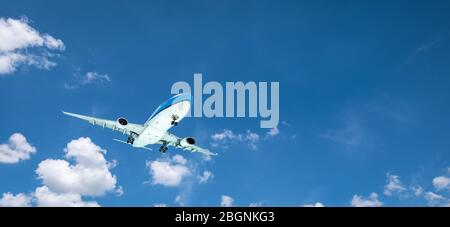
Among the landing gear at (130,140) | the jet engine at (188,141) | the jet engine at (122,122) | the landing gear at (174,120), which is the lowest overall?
the landing gear at (174,120)

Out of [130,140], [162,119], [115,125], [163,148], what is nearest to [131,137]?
[130,140]

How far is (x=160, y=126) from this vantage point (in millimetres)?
65188

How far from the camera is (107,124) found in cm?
7388

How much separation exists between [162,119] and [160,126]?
262cm

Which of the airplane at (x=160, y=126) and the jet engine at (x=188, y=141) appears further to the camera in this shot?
the jet engine at (x=188, y=141)

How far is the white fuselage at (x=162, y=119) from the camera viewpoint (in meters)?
60.8

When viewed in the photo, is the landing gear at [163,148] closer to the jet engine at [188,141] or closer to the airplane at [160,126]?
the airplane at [160,126]

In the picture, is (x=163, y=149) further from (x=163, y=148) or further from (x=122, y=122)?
(x=122, y=122)

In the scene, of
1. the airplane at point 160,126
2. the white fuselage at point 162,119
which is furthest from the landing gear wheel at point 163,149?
the white fuselage at point 162,119

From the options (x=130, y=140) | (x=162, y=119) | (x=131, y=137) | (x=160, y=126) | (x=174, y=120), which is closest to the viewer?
(x=174, y=120)

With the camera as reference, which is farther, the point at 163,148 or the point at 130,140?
the point at 163,148
